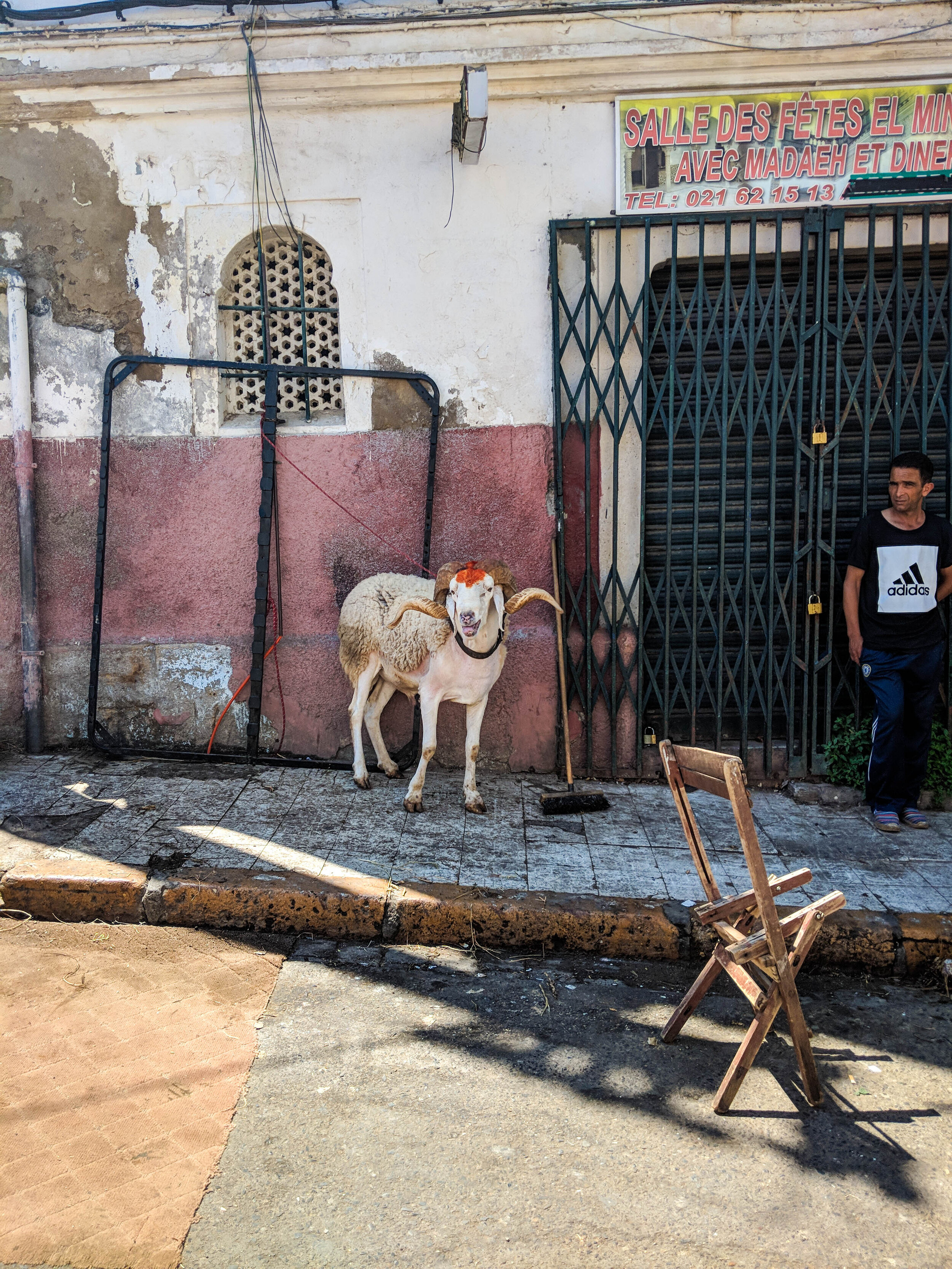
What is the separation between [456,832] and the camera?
5.44 meters

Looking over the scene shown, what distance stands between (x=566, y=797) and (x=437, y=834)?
879 millimetres

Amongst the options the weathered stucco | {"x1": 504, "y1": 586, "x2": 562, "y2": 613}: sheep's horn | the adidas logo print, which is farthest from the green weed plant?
the weathered stucco

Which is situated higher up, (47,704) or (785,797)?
(47,704)

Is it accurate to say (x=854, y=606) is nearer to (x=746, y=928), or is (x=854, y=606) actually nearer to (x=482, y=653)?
(x=482, y=653)

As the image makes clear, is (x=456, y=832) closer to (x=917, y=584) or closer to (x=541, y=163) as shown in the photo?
(x=917, y=584)

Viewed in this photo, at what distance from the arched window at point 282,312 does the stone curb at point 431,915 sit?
349 centimetres

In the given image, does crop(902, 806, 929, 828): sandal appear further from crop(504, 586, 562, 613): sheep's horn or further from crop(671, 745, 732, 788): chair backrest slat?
crop(671, 745, 732, 788): chair backrest slat

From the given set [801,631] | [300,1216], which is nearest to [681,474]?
[801,631]

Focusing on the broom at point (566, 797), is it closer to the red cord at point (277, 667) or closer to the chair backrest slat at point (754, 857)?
the red cord at point (277, 667)

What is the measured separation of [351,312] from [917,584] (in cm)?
411

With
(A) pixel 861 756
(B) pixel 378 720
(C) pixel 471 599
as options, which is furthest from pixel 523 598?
(A) pixel 861 756

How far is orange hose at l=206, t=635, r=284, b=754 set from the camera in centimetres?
664

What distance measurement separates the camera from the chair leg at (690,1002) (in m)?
3.54

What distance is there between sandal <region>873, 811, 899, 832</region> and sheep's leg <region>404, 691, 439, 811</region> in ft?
9.20
